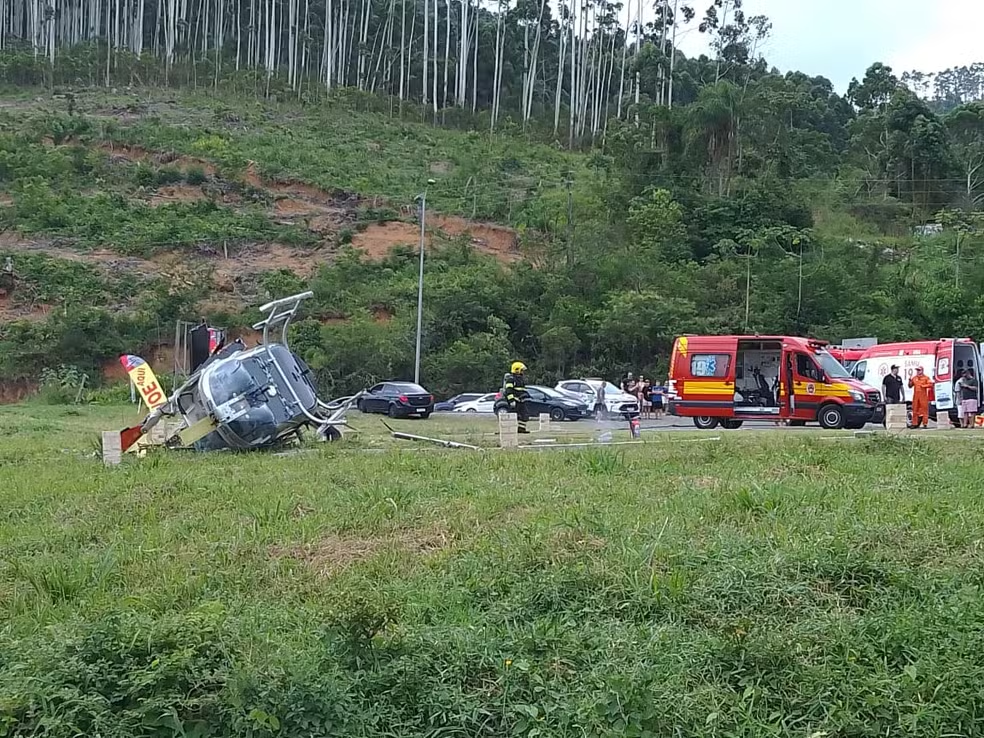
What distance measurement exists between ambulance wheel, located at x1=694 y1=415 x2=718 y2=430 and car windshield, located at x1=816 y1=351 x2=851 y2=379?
2867 millimetres

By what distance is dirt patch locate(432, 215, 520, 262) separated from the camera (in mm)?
53719

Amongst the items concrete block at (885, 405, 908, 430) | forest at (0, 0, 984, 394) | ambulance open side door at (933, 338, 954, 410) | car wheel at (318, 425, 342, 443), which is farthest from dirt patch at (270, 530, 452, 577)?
forest at (0, 0, 984, 394)

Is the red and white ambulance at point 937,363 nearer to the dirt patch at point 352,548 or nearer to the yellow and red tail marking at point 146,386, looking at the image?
the yellow and red tail marking at point 146,386

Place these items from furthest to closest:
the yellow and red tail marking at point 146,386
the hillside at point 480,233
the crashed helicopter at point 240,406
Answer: the hillside at point 480,233 → the yellow and red tail marking at point 146,386 → the crashed helicopter at point 240,406

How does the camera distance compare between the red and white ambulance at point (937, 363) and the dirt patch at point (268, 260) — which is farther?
the dirt patch at point (268, 260)

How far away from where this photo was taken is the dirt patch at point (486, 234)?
53719 mm

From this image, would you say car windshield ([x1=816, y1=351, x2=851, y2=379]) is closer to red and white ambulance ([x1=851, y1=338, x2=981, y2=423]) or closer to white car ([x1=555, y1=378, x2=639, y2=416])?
red and white ambulance ([x1=851, y1=338, x2=981, y2=423])

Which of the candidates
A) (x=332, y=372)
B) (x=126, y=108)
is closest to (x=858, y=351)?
(x=332, y=372)

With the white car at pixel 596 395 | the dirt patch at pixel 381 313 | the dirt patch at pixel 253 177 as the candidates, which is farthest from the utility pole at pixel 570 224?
the dirt patch at pixel 253 177

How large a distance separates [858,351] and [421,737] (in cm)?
2976

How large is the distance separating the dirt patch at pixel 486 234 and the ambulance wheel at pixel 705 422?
98.5 feet

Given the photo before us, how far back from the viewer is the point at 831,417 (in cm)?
2214

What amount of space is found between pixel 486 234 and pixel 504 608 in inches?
1968

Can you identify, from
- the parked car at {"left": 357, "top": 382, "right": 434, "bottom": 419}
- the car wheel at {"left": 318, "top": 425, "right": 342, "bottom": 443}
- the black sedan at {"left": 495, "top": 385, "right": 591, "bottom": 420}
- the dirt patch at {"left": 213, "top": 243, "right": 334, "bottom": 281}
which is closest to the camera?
the car wheel at {"left": 318, "top": 425, "right": 342, "bottom": 443}
